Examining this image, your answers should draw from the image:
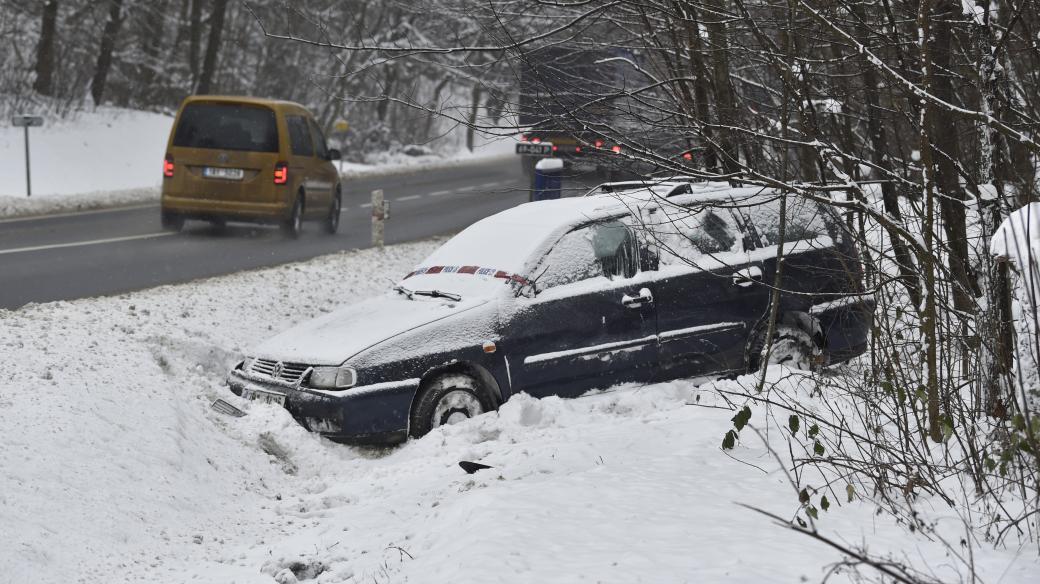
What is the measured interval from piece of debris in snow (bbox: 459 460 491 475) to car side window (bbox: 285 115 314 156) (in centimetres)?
1185

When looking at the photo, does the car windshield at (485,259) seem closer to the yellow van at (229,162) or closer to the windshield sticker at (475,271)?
the windshield sticker at (475,271)

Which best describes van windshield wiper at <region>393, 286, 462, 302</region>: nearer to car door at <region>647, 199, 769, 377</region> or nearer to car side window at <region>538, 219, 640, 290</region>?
car side window at <region>538, 219, 640, 290</region>

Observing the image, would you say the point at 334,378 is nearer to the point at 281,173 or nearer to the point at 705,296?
the point at 705,296

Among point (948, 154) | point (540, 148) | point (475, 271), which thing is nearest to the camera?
point (948, 154)

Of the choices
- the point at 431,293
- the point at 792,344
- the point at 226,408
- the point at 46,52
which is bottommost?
the point at 226,408

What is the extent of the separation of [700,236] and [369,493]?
3389 mm

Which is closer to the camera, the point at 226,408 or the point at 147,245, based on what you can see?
the point at 226,408

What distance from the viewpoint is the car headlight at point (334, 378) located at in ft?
25.1

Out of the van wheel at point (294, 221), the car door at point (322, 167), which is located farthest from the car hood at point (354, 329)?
the car door at point (322, 167)

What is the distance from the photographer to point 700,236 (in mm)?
8891

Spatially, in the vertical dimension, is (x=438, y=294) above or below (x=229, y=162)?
below

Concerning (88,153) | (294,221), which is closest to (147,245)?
(294,221)

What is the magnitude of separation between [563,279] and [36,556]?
403 cm

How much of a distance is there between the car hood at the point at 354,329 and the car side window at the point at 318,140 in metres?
10.8
